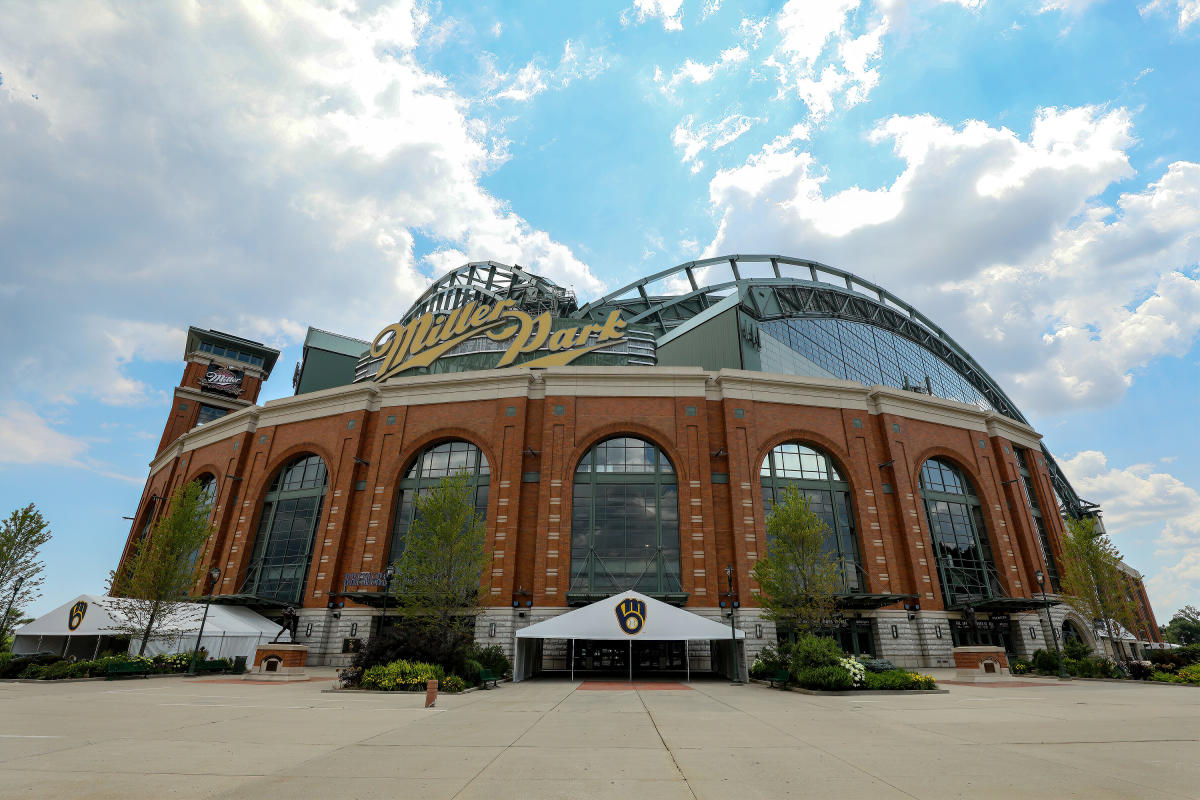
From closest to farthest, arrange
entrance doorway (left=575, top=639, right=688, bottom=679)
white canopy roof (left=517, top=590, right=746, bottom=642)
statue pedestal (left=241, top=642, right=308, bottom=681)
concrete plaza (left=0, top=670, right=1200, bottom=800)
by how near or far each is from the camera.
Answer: concrete plaza (left=0, top=670, right=1200, bottom=800), white canopy roof (left=517, top=590, right=746, bottom=642), statue pedestal (left=241, top=642, right=308, bottom=681), entrance doorway (left=575, top=639, right=688, bottom=679)

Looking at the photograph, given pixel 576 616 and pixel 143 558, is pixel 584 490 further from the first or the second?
pixel 143 558

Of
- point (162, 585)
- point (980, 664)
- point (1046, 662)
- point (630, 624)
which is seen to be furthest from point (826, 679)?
point (162, 585)

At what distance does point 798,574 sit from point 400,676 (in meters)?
19.4

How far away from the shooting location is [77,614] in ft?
104

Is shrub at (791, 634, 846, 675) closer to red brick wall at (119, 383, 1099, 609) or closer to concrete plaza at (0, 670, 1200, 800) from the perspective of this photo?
concrete plaza at (0, 670, 1200, 800)

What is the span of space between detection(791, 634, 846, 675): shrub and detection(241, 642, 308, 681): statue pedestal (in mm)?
24422

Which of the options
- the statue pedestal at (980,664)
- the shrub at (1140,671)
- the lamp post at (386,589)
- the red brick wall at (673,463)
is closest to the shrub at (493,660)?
the red brick wall at (673,463)

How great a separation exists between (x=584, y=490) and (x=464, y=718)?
22.4 m

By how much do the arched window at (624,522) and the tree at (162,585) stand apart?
23.1m

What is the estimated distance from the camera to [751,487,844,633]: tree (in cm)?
2827

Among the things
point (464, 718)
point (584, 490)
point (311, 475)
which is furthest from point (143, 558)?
point (464, 718)

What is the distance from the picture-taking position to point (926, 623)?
35250 mm

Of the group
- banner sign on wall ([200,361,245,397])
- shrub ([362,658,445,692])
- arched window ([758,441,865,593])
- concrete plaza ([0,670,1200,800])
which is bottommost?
concrete plaza ([0,670,1200,800])

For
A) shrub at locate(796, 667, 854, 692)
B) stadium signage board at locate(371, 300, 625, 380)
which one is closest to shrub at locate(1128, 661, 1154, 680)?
shrub at locate(796, 667, 854, 692)
